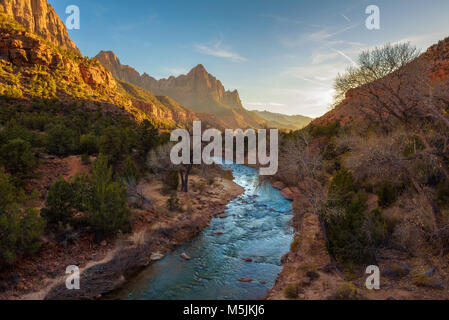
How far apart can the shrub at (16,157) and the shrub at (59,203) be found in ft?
16.6

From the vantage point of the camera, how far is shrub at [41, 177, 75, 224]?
39.3 ft

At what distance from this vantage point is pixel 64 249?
37.5 ft

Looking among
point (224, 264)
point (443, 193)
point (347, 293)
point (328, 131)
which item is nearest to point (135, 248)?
point (224, 264)

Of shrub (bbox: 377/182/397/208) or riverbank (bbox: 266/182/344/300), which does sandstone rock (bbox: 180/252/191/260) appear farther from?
shrub (bbox: 377/182/397/208)

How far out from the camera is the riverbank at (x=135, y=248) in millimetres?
9406

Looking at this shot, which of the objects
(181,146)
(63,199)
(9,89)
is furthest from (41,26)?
(63,199)

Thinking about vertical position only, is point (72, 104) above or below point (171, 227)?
above

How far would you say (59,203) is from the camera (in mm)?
12180

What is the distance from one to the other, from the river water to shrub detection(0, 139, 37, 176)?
11.2 metres

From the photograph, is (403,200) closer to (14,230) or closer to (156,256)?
(156,256)

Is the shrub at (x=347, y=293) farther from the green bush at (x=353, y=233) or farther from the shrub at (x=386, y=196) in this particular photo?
the shrub at (x=386, y=196)

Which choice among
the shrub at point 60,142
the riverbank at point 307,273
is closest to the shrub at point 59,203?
the riverbank at point 307,273
